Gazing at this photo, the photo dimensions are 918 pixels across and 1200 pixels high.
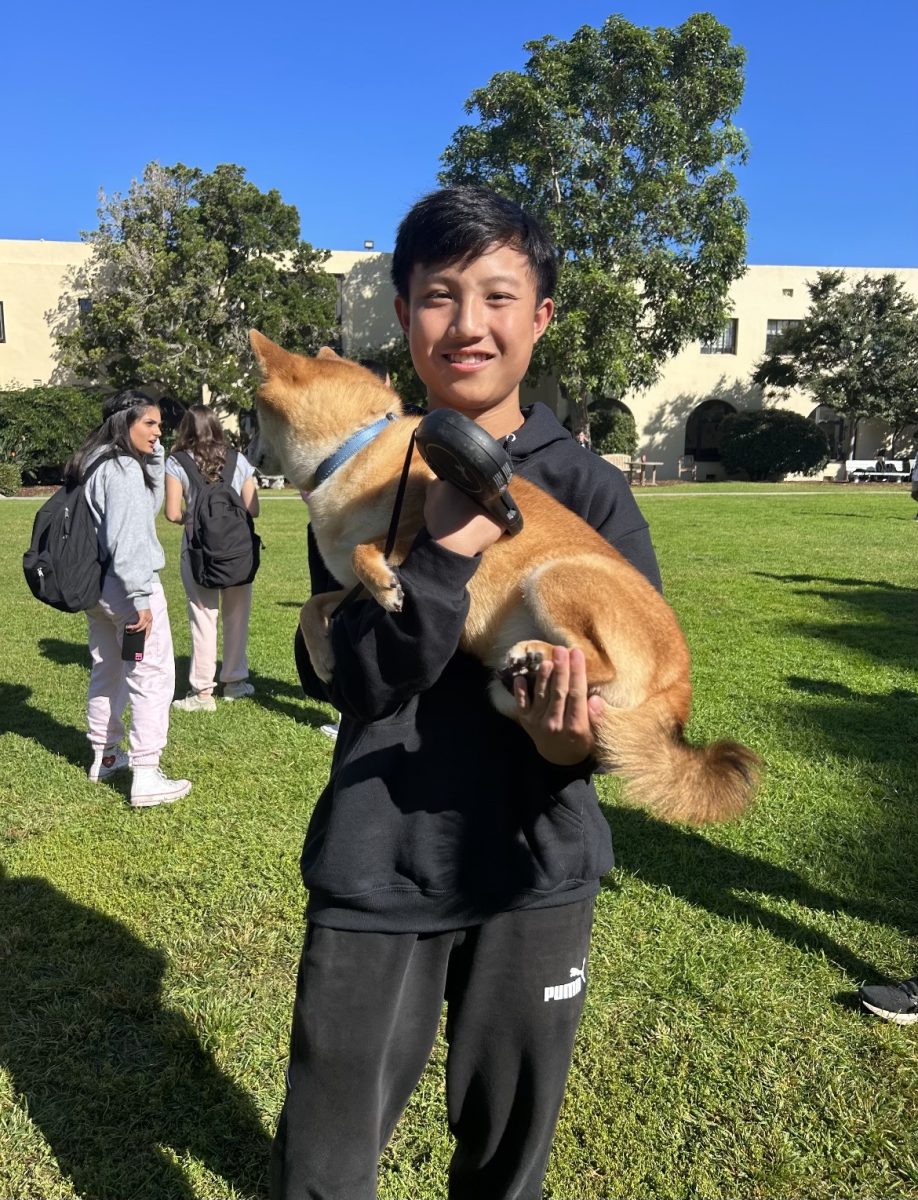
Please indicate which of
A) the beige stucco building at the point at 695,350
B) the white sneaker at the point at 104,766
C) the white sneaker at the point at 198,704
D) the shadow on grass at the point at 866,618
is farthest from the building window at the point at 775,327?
the white sneaker at the point at 104,766

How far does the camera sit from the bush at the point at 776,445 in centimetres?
3788

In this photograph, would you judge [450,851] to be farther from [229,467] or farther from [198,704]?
[229,467]

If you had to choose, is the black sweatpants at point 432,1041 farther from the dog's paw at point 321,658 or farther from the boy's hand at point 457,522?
the boy's hand at point 457,522

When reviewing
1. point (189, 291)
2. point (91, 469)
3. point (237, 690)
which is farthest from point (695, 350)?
point (91, 469)

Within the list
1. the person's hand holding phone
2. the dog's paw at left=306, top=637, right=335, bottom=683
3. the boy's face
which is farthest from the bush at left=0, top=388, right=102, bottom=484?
the boy's face

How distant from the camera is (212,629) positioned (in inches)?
281

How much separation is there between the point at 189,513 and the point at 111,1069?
4.61 m

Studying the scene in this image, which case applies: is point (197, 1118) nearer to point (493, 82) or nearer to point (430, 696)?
point (430, 696)

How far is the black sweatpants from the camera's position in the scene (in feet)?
5.35

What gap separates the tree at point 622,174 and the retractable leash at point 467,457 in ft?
102

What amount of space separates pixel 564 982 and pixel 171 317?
38198 mm

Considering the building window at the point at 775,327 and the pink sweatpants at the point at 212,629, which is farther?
the building window at the point at 775,327

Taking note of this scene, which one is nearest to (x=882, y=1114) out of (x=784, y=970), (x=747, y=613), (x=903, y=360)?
(x=784, y=970)

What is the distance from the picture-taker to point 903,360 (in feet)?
122
